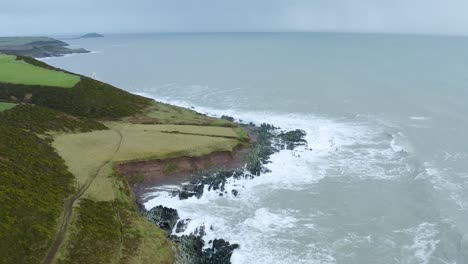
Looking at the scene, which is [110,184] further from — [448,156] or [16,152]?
[448,156]

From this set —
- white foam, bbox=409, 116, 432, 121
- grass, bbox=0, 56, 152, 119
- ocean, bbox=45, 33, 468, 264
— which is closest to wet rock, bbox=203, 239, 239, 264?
ocean, bbox=45, 33, 468, 264

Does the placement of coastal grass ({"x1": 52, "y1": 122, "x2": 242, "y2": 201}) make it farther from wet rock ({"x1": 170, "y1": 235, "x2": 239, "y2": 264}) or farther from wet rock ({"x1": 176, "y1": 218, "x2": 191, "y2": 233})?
wet rock ({"x1": 170, "y1": 235, "x2": 239, "y2": 264})

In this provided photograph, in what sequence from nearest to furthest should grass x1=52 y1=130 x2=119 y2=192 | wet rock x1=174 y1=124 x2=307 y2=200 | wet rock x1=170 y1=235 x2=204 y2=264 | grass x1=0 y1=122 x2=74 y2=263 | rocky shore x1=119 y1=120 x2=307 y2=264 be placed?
grass x1=0 y1=122 x2=74 y2=263
wet rock x1=170 y1=235 x2=204 y2=264
rocky shore x1=119 y1=120 x2=307 y2=264
grass x1=52 y1=130 x2=119 y2=192
wet rock x1=174 y1=124 x2=307 y2=200

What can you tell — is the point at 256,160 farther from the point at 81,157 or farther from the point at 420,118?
the point at 420,118

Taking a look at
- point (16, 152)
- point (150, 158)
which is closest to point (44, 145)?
point (16, 152)

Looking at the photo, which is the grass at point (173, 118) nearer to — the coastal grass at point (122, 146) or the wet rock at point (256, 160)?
the coastal grass at point (122, 146)

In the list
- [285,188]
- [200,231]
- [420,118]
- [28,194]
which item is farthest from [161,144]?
[420,118]
